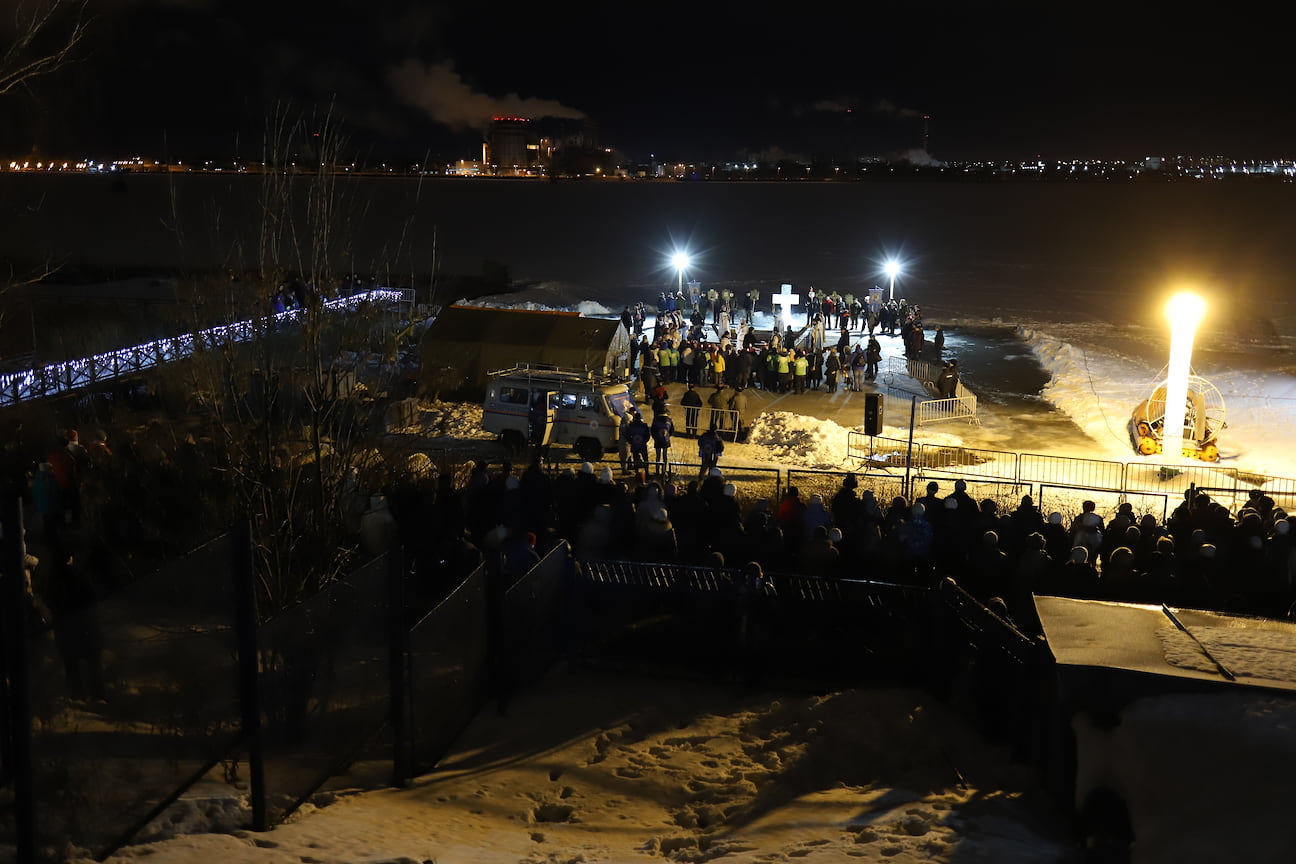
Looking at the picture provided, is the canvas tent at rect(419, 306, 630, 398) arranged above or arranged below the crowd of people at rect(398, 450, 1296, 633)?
above

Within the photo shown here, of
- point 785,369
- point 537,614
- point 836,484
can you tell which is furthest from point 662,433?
point 537,614

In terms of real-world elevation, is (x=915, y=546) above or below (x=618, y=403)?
below

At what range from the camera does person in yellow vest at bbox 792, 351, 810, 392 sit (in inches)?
1003

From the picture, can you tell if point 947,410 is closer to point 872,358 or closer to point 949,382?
point 949,382

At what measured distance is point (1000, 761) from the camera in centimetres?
746

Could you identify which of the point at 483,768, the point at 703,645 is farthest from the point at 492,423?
the point at 483,768

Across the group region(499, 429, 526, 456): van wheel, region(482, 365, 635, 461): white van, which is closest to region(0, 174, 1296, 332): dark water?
region(482, 365, 635, 461): white van

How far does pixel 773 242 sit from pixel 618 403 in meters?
76.1

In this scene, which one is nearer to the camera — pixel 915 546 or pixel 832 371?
pixel 915 546

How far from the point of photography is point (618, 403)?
1950cm

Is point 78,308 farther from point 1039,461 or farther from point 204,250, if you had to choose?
point 204,250

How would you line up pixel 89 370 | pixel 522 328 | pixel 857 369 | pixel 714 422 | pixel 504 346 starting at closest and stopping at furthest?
pixel 714 422
pixel 89 370
pixel 504 346
pixel 522 328
pixel 857 369

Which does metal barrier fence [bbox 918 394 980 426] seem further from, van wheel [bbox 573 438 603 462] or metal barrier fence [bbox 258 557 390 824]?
metal barrier fence [bbox 258 557 390 824]

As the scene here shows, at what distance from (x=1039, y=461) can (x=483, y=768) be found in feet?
47.4
